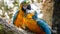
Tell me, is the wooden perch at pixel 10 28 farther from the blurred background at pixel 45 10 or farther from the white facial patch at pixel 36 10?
the white facial patch at pixel 36 10

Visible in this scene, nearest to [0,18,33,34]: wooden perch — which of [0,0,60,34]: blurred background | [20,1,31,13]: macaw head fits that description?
[0,0,60,34]: blurred background

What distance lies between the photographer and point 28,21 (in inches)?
72.9

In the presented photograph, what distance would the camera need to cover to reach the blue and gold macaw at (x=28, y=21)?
1.81 m

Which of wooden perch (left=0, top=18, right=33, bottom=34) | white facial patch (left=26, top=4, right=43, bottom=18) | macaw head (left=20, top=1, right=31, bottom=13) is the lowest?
wooden perch (left=0, top=18, right=33, bottom=34)

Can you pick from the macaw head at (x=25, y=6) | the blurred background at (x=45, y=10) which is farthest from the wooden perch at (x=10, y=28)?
the macaw head at (x=25, y=6)

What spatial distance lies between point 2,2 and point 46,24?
494 millimetres

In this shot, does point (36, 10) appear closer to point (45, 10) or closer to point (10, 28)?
point (45, 10)

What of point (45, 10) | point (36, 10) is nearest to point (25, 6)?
point (36, 10)

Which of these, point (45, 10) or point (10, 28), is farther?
point (45, 10)

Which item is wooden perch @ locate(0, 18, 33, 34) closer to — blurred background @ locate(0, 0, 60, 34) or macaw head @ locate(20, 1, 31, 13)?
blurred background @ locate(0, 0, 60, 34)

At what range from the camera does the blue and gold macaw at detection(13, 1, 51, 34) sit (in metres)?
1.81

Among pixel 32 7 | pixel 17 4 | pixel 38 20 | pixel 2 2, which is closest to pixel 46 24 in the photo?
pixel 38 20

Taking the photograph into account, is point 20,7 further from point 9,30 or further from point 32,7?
point 9,30

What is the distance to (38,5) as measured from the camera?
6.17 feet
